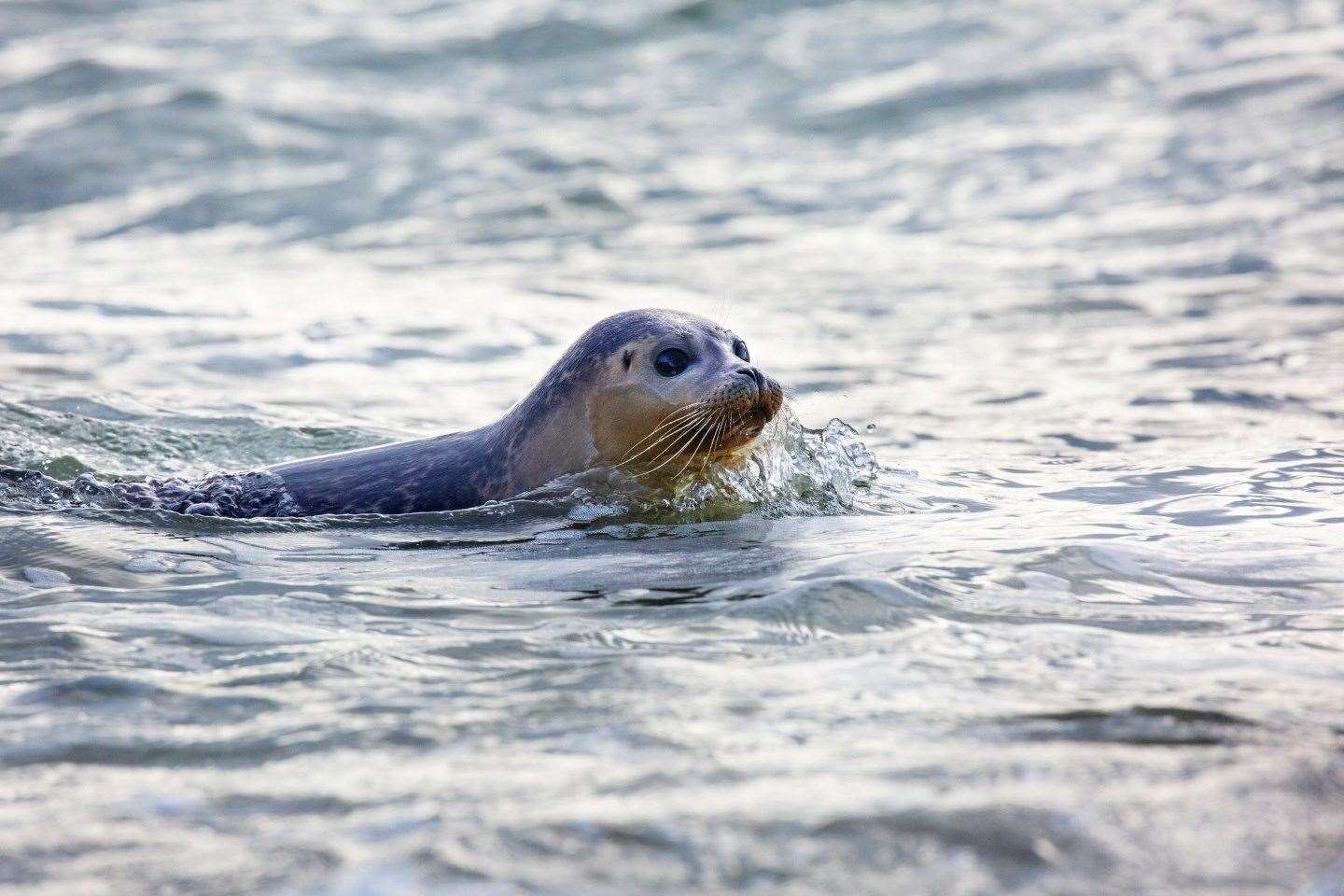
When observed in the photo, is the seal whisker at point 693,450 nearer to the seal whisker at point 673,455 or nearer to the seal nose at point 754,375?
the seal whisker at point 673,455

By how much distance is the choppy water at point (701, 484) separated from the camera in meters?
2.87

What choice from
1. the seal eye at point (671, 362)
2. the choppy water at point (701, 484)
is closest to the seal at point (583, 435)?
the seal eye at point (671, 362)

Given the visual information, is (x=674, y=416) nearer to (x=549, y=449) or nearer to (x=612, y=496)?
(x=612, y=496)

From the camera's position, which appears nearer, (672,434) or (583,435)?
(672,434)

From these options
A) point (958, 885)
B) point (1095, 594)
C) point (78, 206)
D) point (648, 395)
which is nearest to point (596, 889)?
point (958, 885)

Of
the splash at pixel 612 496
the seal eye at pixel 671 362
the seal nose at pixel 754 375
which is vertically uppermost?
the seal eye at pixel 671 362

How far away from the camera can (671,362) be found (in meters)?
5.69

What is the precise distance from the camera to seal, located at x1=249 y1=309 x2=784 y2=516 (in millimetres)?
5590

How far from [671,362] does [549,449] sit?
0.53 m

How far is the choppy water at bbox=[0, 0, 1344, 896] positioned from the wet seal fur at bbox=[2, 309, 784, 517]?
20 cm

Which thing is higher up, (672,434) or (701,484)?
(672,434)

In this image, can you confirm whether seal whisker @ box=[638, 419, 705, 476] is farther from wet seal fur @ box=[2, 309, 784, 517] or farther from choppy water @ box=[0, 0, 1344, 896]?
choppy water @ box=[0, 0, 1344, 896]

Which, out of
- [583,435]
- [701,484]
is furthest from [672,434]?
[583,435]

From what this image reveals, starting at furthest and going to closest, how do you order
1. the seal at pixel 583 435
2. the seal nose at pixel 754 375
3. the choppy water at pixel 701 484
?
the seal at pixel 583 435 < the seal nose at pixel 754 375 < the choppy water at pixel 701 484
